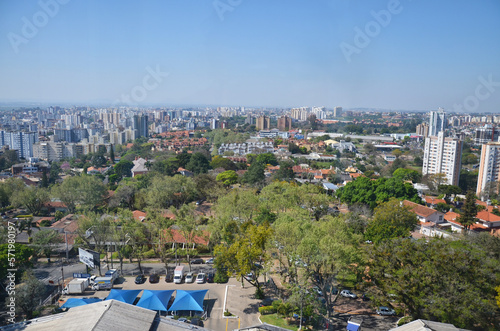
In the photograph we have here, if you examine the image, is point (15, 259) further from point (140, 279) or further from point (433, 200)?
point (433, 200)

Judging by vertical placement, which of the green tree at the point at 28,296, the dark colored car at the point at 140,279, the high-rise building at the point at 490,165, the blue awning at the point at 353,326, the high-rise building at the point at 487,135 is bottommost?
the dark colored car at the point at 140,279

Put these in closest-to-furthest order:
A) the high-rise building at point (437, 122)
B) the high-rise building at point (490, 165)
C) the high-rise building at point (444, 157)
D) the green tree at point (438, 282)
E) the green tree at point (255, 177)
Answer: the green tree at point (438, 282)
the green tree at point (255, 177)
the high-rise building at point (490, 165)
the high-rise building at point (444, 157)
the high-rise building at point (437, 122)

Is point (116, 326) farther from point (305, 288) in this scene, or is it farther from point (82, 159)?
point (82, 159)

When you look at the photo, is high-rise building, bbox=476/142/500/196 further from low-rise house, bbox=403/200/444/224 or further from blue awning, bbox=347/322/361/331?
blue awning, bbox=347/322/361/331

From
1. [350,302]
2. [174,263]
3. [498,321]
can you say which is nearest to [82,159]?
[174,263]

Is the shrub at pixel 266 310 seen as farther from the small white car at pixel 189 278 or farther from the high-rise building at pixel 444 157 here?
the high-rise building at pixel 444 157

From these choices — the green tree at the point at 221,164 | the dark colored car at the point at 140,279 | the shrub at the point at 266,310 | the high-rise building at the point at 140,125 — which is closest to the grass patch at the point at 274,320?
the shrub at the point at 266,310
